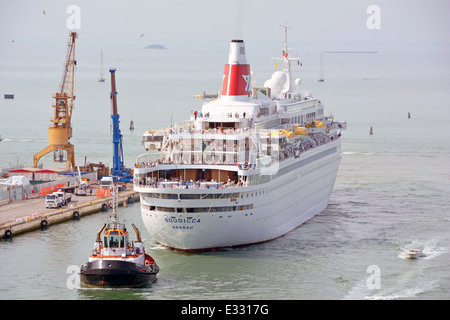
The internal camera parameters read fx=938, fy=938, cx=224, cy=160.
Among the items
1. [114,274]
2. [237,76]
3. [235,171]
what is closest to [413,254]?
[235,171]

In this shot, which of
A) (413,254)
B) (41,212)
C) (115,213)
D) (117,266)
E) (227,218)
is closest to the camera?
(117,266)

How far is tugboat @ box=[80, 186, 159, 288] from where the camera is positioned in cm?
4969

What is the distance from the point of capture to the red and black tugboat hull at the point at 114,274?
163 ft

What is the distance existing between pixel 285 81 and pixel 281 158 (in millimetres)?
18284

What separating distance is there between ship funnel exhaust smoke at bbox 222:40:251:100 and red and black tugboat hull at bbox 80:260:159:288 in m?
22.7

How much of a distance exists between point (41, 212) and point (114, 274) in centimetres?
2138

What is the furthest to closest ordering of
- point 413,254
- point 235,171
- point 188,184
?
point 235,171, point 413,254, point 188,184

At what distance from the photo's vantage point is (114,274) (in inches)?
1956

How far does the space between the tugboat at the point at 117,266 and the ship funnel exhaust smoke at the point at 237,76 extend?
21.2m

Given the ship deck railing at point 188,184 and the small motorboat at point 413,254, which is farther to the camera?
the small motorboat at point 413,254

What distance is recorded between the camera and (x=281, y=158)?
63969mm

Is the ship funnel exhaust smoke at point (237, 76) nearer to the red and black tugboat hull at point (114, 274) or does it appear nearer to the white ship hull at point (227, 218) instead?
the white ship hull at point (227, 218)

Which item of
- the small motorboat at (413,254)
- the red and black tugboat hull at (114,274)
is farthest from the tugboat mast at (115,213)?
the small motorboat at (413,254)

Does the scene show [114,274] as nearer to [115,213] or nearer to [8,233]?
[115,213]
